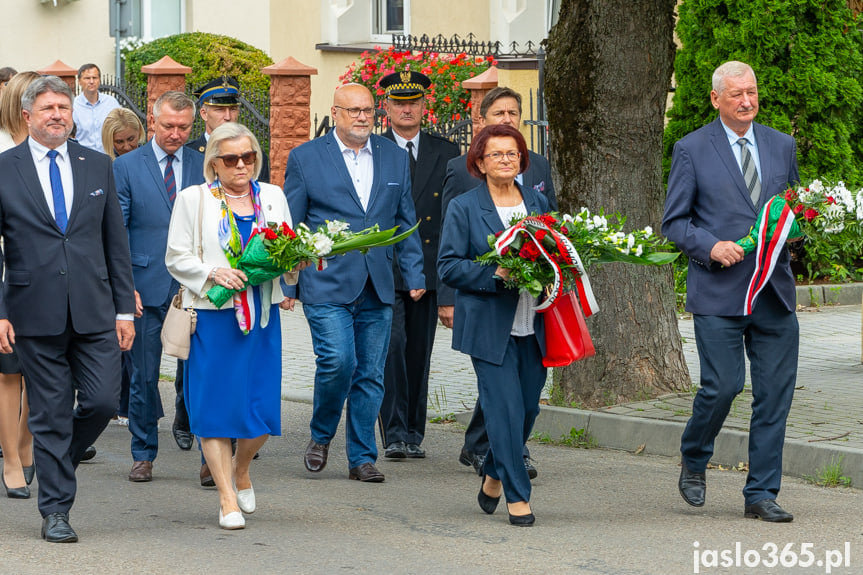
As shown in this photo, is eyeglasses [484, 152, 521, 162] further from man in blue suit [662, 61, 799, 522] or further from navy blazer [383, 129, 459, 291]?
navy blazer [383, 129, 459, 291]

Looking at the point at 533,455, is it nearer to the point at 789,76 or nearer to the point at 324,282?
the point at 324,282

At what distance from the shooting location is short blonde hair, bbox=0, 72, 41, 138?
7473 millimetres

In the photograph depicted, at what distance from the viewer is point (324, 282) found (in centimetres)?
798

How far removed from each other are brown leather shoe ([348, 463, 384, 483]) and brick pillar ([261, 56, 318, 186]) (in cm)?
947

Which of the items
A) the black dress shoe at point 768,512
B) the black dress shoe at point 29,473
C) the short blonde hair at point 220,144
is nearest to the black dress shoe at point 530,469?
the black dress shoe at point 768,512

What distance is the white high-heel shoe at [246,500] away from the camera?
6.97 meters

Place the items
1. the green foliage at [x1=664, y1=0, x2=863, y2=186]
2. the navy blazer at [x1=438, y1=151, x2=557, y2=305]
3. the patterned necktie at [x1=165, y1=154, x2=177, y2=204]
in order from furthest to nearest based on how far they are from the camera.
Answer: the green foliage at [x1=664, y1=0, x2=863, y2=186] < the patterned necktie at [x1=165, y1=154, x2=177, y2=204] < the navy blazer at [x1=438, y1=151, x2=557, y2=305]

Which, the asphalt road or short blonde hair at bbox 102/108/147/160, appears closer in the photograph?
the asphalt road

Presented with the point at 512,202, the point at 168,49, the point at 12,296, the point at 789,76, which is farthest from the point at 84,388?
the point at 168,49

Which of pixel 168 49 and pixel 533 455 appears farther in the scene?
pixel 168 49

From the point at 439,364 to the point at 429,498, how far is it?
454 centimetres

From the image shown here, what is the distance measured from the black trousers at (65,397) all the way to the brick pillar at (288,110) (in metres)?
10.5

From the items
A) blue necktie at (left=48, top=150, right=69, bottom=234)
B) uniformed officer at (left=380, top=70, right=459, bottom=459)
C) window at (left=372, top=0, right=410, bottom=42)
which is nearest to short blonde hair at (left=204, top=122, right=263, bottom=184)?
blue necktie at (left=48, top=150, right=69, bottom=234)

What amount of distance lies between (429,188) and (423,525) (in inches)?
111
